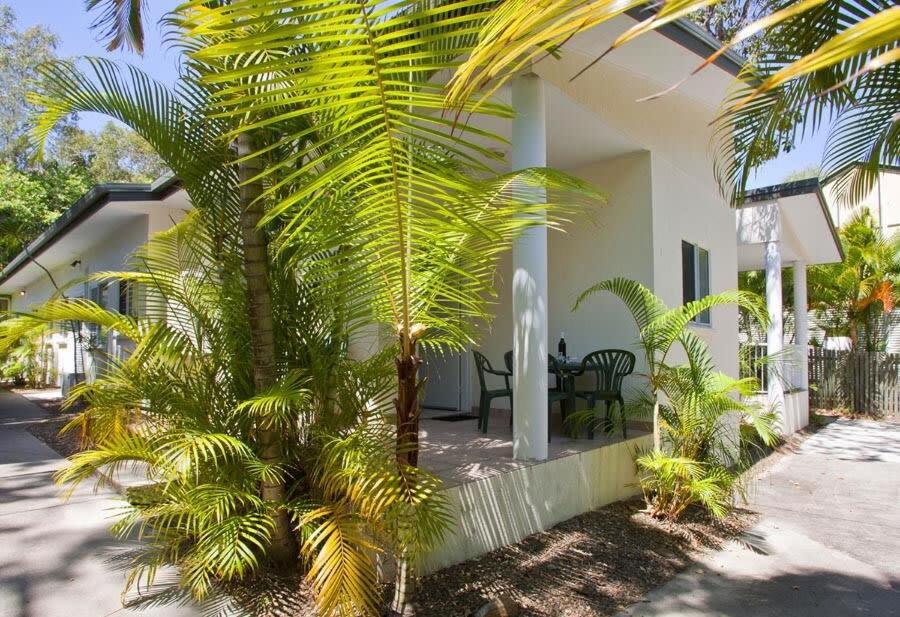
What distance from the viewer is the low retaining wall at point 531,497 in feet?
14.4

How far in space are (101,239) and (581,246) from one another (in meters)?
9.04

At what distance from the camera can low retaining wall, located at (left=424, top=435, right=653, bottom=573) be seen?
4.39m

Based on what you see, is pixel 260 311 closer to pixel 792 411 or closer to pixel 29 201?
pixel 792 411

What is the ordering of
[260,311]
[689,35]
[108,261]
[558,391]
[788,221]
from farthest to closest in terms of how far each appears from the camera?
[788,221] < [108,261] < [558,391] < [689,35] < [260,311]

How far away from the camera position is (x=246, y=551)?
3123 millimetres

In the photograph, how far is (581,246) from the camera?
8078 millimetres

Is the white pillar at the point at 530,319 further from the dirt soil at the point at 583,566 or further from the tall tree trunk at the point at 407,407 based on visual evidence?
the tall tree trunk at the point at 407,407

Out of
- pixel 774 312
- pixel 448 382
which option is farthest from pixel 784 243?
pixel 448 382

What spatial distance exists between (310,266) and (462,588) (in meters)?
2.31

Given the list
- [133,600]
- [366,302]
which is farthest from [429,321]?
[133,600]

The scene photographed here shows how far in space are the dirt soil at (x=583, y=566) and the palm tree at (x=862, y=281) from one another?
13184 mm

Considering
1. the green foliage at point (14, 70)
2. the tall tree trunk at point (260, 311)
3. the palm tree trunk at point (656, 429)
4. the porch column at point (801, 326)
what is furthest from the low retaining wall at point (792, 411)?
the green foliage at point (14, 70)

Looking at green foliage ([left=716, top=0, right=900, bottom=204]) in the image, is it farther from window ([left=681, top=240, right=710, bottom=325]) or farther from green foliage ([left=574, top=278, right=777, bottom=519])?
window ([left=681, top=240, right=710, bottom=325])

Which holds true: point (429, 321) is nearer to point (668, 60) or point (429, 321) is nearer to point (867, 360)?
point (668, 60)
